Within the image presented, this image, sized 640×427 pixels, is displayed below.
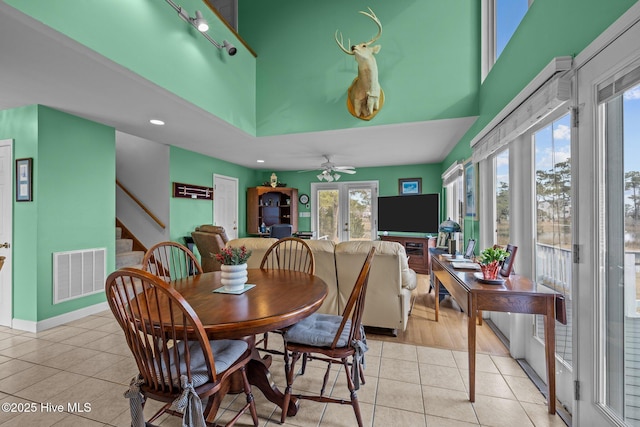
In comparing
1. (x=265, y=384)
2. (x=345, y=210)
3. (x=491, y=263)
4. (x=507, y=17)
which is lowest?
(x=265, y=384)

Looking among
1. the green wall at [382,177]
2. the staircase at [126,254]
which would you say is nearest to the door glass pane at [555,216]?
the green wall at [382,177]

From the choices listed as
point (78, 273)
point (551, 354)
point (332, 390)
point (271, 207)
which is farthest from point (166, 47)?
point (271, 207)

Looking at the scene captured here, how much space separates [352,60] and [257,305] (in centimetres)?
346

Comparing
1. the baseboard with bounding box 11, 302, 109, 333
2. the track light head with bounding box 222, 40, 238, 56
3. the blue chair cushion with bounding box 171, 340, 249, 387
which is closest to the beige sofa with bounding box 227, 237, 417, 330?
the blue chair cushion with bounding box 171, 340, 249, 387

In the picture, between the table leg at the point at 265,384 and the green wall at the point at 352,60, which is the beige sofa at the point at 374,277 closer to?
the table leg at the point at 265,384

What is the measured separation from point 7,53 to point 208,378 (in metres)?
2.68

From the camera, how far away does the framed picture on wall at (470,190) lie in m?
3.39

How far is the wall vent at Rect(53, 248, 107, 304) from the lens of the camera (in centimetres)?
318

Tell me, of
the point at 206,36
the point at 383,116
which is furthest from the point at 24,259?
the point at 383,116

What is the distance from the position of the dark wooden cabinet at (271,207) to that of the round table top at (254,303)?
4828 mm

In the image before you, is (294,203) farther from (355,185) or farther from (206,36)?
(206,36)

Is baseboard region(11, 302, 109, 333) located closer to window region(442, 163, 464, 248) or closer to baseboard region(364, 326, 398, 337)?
baseboard region(364, 326, 398, 337)

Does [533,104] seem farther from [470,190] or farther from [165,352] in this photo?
[165,352]

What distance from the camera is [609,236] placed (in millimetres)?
1414
